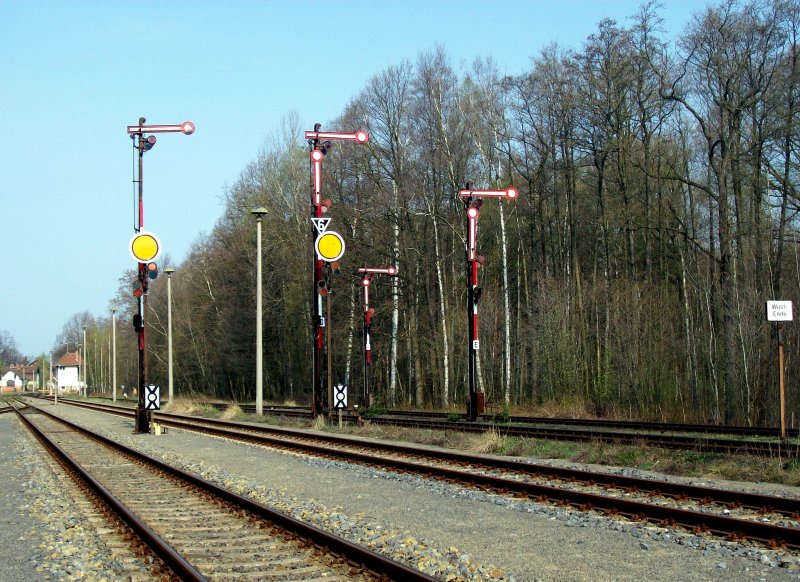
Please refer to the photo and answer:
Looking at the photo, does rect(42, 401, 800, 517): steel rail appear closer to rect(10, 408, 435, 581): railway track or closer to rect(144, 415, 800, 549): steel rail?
rect(144, 415, 800, 549): steel rail

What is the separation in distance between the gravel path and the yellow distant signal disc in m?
11.8

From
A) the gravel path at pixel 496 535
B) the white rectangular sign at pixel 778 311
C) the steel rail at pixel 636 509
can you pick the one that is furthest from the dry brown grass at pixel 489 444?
the white rectangular sign at pixel 778 311

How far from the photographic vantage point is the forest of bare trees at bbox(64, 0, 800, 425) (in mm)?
30125

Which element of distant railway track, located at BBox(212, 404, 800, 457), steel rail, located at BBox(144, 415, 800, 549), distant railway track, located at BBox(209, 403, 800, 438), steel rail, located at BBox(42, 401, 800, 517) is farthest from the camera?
distant railway track, located at BBox(209, 403, 800, 438)

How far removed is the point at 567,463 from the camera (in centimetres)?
1620

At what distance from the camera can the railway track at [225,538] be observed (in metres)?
7.78

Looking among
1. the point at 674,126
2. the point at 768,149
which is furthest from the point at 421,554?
the point at 674,126

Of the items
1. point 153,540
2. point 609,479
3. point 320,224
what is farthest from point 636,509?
point 320,224

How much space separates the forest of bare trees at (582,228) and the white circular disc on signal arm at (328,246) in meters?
10.3

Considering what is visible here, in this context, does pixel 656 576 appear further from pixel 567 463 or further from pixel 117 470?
pixel 117 470

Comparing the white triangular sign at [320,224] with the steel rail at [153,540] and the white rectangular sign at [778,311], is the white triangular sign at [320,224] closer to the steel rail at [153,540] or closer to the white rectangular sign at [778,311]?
the steel rail at [153,540]

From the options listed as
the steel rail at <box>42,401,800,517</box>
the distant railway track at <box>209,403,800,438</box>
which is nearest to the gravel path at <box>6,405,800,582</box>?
the steel rail at <box>42,401,800,517</box>

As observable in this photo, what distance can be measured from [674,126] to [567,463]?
2834cm

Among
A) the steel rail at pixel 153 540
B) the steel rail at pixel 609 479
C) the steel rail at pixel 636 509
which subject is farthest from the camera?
the steel rail at pixel 609 479
